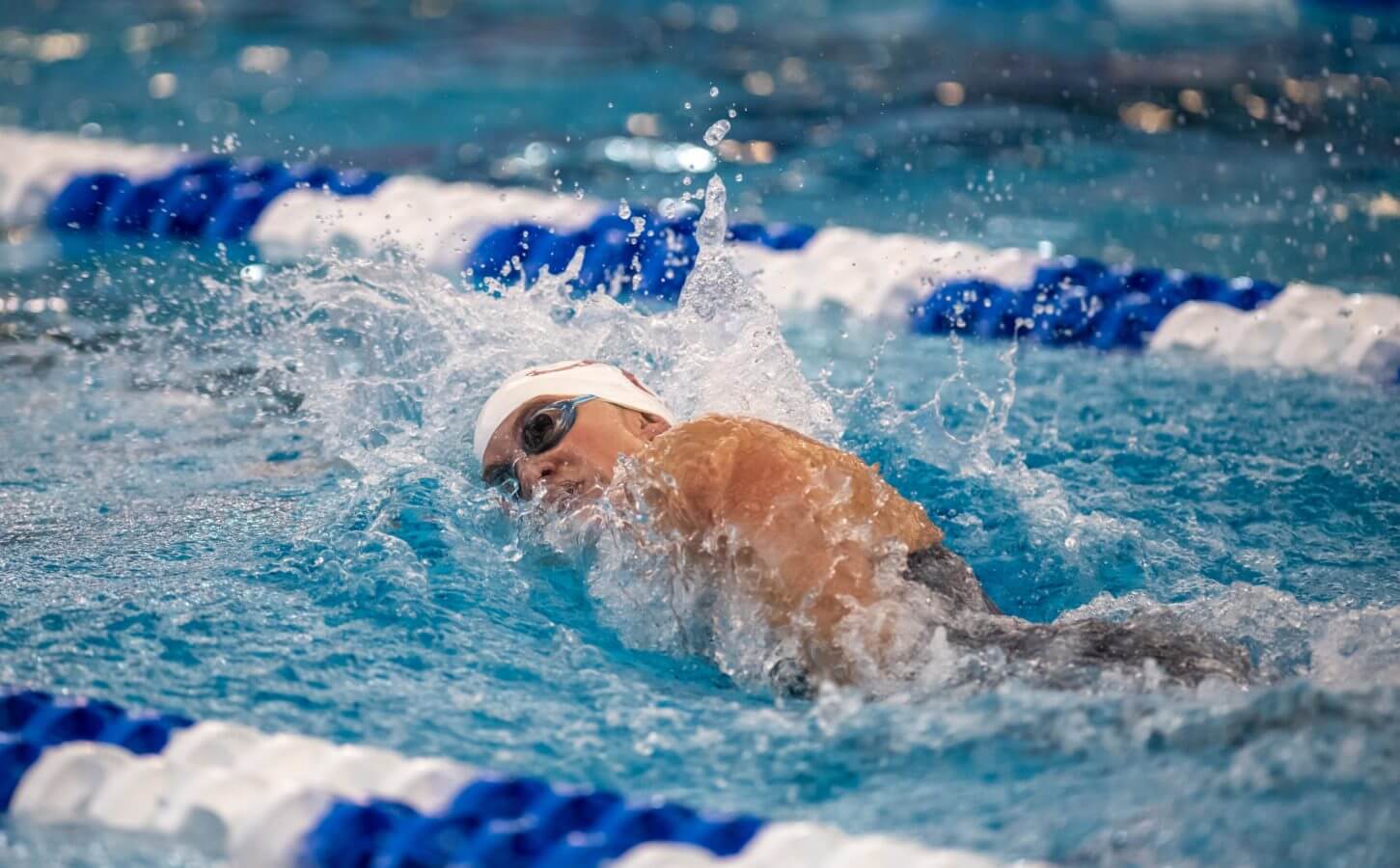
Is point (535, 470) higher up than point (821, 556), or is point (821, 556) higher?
point (535, 470)

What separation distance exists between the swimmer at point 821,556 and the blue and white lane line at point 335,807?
362 millimetres

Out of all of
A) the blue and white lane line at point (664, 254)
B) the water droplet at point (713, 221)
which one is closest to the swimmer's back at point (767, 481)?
the water droplet at point (713, 221)

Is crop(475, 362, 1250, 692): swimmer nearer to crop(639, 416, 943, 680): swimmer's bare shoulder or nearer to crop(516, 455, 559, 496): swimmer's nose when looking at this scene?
crop(639, 416, 943, 680): swimmer's bare shoulder

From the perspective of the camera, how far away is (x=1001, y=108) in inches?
248

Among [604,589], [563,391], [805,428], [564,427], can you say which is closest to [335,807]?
[604,589]

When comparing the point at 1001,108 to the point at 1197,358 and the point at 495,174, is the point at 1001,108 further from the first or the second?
the point at 1197,358

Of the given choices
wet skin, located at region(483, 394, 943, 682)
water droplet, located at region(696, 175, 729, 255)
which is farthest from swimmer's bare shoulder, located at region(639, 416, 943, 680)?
water droplet, located at region(696, 175, 729, 255)

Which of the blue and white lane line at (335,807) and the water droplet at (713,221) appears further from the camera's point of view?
the water droplet at (713,221)

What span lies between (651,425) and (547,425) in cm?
20

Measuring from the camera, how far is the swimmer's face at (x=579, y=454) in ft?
7.92

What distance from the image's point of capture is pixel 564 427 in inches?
96.0

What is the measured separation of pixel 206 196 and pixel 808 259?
6.63 ft

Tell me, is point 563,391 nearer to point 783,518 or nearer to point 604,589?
point 604,589

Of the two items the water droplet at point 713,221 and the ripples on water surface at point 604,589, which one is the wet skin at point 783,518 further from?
the water droplet at point 713,221
